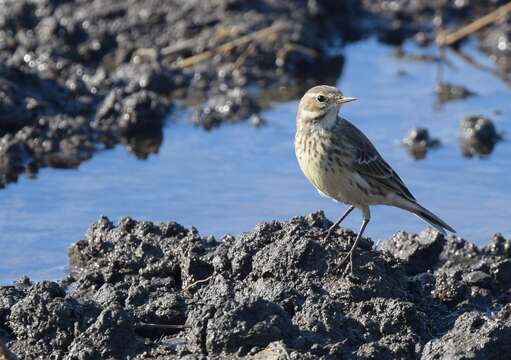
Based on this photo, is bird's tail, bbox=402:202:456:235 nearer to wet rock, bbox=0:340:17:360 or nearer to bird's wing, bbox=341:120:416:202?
bird's wing, bbox=341:120:416:202

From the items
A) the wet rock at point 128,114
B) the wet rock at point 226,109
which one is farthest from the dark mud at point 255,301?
the wet rock at point 226,109

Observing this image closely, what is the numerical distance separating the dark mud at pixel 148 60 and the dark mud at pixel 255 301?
390 cm

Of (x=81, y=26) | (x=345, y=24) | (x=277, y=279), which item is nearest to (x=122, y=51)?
(x=81, y=26)

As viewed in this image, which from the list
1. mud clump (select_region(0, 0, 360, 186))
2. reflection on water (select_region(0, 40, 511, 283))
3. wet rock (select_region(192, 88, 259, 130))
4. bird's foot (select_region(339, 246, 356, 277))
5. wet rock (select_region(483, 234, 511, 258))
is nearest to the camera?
bird's foot (select_region(339, 246, 356, 277))

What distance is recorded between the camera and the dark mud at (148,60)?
47.4 feet

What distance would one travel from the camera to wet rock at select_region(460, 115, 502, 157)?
575 inches

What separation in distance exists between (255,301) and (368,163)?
222 centimetres

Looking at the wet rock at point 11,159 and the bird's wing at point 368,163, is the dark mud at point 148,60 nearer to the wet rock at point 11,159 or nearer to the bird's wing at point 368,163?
the wet rock at point 11,159

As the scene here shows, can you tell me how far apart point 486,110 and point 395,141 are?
1.81m

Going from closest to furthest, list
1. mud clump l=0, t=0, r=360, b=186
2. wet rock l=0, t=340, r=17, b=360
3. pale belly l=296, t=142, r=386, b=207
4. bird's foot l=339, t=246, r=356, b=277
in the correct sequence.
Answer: wet rock l=0, t=340, r=17, b=360 < bird's foot l=339, t=246, r=356, b=277 < pale belly l=296, t=142, r=386, b=207 < mud clump l=0, t=0, r=360, b=186

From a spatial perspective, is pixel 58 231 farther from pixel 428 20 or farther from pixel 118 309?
pixel 428 20

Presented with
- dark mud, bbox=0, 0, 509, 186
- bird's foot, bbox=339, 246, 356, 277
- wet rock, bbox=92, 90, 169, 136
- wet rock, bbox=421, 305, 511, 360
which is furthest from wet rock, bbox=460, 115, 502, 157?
wet rock, bbox=421, 305, 511, 360

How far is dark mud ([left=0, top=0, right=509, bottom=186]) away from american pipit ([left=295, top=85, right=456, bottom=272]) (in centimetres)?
450

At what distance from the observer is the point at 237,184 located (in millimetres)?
13211
